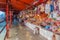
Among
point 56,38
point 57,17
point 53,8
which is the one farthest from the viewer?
point 53,8

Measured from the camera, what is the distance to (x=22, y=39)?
3.33 metres

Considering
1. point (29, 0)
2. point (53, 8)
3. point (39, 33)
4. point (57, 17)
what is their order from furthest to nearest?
point (39, 33) → point (53, 8) → point (57, 17) → point (29, 0)

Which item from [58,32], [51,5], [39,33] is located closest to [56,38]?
[58,32]


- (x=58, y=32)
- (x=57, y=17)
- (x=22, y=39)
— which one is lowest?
(x=22, y=39)

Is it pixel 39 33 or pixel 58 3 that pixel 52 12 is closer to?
pixel 58 3

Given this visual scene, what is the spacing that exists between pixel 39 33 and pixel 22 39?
3.20ft

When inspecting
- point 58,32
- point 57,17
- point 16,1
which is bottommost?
point 58,32

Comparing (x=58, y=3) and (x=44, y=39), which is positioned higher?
(x=58, y=3)

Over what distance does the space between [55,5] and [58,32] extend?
93 cm

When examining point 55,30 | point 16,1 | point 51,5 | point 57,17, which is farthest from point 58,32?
point 16,1

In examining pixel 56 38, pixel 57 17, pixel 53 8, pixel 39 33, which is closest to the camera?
pixel 56 38

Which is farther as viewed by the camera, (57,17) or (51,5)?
(51,5)

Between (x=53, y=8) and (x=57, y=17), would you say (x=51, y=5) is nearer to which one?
(x=53, y=8)

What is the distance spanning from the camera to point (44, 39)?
3299 millimetres
